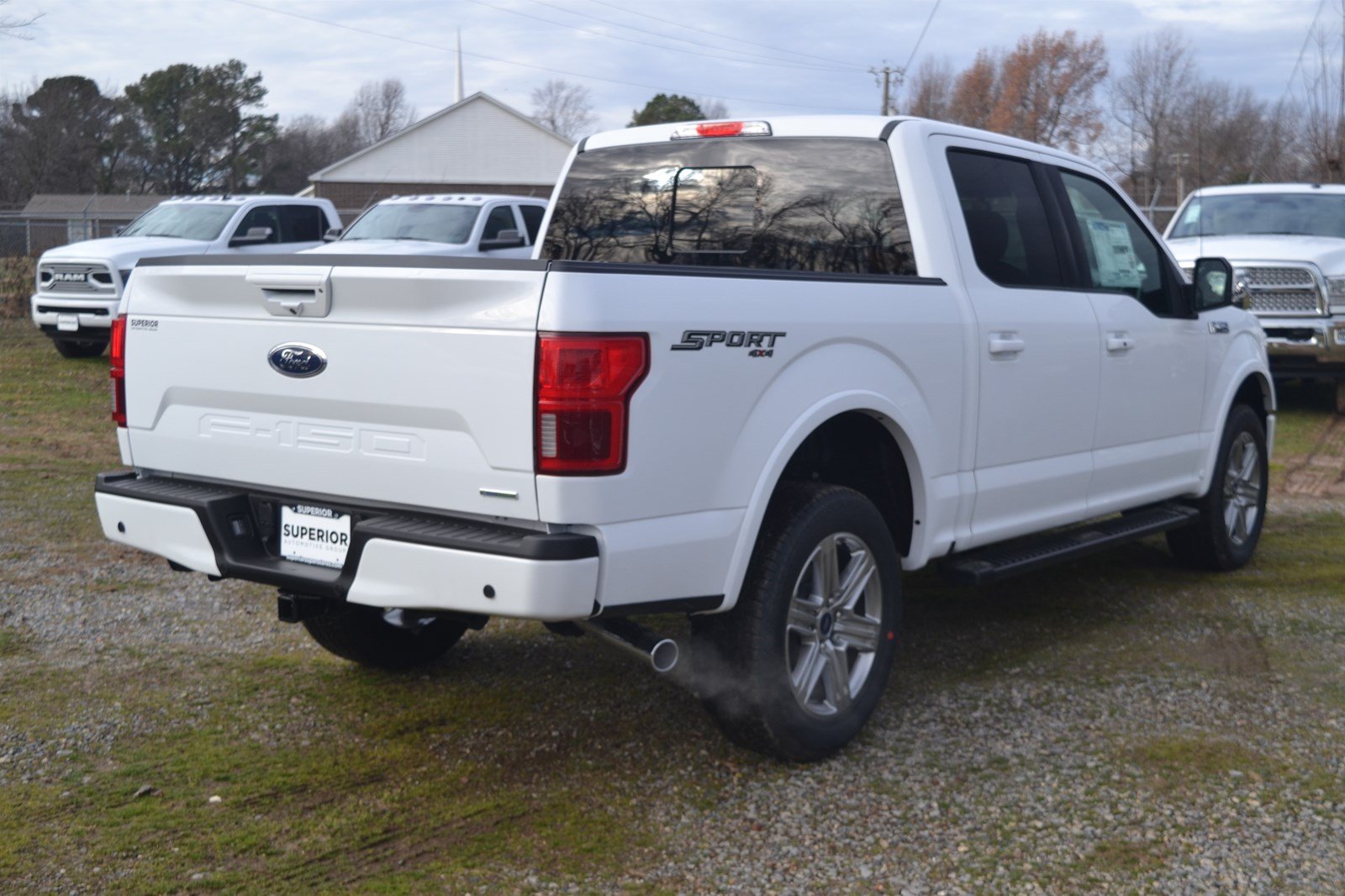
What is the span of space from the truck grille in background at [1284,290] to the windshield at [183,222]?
11762mm

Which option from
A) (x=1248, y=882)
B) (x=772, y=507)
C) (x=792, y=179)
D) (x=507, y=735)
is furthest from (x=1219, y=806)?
(x=792, y=179)

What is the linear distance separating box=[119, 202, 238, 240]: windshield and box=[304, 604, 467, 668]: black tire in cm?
1268

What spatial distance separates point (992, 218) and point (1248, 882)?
267cm

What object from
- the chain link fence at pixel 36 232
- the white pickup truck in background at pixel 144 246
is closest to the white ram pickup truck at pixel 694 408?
the white pickup truck in background at pixel 144 246

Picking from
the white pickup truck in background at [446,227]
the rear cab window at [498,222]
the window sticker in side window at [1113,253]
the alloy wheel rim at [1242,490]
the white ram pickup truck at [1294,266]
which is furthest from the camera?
the rear cab window at [498,222]

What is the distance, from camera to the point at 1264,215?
1396cm

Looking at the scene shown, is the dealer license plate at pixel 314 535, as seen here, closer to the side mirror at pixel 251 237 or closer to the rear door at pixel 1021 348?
the rear door at pixel 1021 348

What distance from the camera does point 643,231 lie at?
18.2ft

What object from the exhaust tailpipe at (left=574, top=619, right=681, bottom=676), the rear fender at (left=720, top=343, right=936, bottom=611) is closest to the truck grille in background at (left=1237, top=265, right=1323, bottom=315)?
the rear fender at (left=720, top=343, right=936, bottom=611)

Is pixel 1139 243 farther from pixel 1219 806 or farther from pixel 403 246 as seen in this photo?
pixel 403 246

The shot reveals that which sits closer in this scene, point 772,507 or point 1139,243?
point 772,507

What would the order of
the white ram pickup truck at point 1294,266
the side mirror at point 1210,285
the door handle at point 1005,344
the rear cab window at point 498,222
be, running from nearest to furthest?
1. the door handle at point 1005,344
2. the side mirror at point 1210,285
3. the white ram pickup truck at point 1294,266
4. the rear cab window at point 498,222

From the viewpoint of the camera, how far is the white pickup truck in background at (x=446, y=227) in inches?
639

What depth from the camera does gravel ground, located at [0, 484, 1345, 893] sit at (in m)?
3.78
